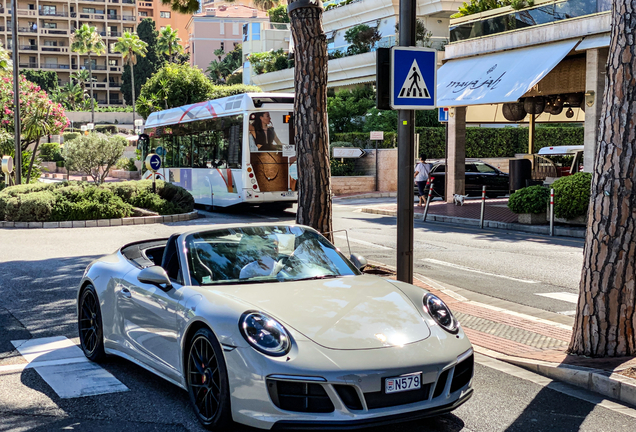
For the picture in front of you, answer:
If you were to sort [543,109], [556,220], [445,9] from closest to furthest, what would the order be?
[556,220]
[543,109]
[445,9]

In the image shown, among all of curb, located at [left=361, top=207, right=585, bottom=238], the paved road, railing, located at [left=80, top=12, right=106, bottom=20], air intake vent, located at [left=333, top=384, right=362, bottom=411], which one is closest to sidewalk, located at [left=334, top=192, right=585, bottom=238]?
curb, located at [left=361, top=207, right=585, bottom=238]

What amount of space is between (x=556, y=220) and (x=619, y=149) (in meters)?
12.8

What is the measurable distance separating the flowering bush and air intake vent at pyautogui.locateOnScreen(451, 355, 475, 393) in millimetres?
27785

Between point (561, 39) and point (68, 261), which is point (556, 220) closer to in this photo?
point (561, 39)

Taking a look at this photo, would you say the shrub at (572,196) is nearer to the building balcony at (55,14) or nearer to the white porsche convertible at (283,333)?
the white porsche convertible at (283,333)

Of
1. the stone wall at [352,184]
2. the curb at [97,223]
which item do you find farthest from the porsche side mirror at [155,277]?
the stone wall at [352,184]

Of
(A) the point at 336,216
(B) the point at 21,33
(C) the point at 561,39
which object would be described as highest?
(B) the point at 21,33

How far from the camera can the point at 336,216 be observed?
22.8 meters

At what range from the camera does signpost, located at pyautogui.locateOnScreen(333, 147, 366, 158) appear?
110ft

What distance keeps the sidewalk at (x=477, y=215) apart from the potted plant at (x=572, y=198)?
0.78 feet

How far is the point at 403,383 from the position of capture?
4164 mm

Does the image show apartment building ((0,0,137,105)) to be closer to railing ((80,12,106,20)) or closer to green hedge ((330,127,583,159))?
railing ((80,12,106,20))

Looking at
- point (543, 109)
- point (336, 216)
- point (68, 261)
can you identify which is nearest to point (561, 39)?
point (543, 109)

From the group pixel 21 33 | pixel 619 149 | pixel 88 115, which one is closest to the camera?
pixel 619 149
